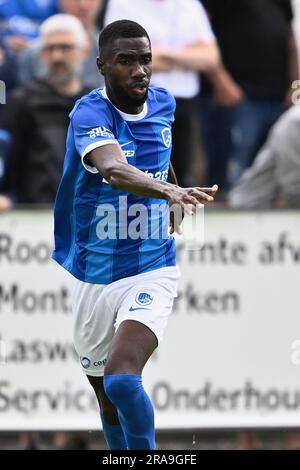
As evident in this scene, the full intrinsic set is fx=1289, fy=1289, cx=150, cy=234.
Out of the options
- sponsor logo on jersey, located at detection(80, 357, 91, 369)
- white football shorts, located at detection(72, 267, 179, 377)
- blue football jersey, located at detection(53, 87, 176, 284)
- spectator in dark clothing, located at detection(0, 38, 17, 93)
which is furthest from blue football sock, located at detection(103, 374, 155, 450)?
spectator in dark clothing, located at detection(0, 38, 17, 93)

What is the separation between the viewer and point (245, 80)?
36.6 feet

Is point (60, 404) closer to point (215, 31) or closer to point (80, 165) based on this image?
point (80, 165)

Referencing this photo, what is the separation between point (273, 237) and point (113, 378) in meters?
3.09

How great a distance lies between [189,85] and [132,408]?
4.47 meters

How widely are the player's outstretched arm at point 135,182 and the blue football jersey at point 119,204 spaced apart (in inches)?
9.3

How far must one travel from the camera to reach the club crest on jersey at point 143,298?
283 inches

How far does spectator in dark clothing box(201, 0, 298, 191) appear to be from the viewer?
10.9 meters

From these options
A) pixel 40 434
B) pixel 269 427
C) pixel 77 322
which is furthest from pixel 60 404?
pixel 77 322

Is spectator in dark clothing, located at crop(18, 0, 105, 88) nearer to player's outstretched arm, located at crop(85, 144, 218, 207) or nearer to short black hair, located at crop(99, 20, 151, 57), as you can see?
short black hair, located at crop(99, 20, 151, 57)

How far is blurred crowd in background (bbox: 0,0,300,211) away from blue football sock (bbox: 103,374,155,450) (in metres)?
2.93

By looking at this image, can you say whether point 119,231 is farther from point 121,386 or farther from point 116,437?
point 116,437

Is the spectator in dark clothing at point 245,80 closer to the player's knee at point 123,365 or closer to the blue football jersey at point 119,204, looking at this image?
the blue football jersey at point 119,204

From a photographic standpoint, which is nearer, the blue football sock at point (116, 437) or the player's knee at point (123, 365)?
the player's knee at point (123, 365)

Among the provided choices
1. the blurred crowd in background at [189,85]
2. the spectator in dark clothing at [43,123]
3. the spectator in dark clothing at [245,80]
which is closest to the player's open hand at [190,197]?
the blurred crowd in background at [189,85]
